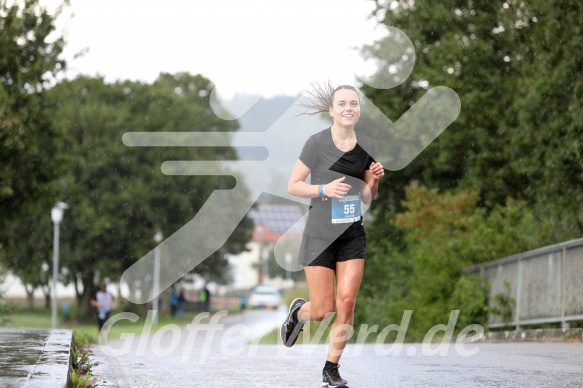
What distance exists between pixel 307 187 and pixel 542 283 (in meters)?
11.0

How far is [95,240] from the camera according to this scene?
177ft

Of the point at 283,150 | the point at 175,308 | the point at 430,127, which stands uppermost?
the point at 430,127

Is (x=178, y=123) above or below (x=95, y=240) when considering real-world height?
above

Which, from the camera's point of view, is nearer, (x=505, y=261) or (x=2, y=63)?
(x=505, y=261)

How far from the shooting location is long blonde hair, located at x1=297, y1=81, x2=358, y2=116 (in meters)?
8.52

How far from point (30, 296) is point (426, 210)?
132 feet

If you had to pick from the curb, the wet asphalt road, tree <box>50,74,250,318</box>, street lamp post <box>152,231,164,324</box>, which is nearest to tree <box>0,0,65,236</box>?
the wet asphalt road

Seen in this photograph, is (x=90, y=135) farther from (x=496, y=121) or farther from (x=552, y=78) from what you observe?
(x=552, y=78)

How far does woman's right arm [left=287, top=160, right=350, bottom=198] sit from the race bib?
13 cm

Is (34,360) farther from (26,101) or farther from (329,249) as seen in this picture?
(26,101)

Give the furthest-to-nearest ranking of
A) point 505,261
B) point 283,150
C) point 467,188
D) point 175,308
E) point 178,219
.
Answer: point 175,308, point 178,219, point 467,188, point 505,261, point 283,150

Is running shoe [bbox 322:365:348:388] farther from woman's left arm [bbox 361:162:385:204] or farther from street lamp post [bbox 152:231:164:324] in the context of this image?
street lamp post [bbox 152:231:164:324]

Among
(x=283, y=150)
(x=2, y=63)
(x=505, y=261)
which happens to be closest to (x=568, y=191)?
(x=505, y=261)

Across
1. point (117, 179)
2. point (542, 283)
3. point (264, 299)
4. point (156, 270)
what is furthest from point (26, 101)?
point (264, 299)
